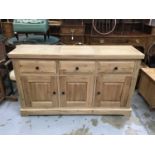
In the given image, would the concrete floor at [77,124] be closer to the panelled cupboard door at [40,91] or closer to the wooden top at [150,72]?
the panelled cupboard door at [40,91]

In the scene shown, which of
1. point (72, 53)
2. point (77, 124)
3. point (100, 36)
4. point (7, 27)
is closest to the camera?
point (72, 53)

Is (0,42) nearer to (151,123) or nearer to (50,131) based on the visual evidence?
(50,131)

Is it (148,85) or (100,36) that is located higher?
(100,36)

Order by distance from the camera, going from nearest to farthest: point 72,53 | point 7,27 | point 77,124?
point 72,53 < point 77,124 < point 7,27

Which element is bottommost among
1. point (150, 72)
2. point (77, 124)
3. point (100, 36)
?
point (77, 124)

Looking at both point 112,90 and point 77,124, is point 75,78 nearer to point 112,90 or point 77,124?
point 112,90

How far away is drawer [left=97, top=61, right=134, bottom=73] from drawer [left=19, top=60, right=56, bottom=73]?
51 centimetres

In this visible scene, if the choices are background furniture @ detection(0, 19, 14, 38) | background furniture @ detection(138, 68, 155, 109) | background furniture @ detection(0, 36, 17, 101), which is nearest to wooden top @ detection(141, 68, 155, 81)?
background furniture @ detection(138, 68, 155, 109)

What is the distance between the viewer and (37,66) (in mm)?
1674

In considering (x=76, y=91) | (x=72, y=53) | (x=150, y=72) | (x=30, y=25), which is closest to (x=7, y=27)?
(x=30, y=25)

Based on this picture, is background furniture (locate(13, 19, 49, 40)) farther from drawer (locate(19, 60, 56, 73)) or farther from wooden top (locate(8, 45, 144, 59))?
drawer (locate(19, 60, 56, 73))

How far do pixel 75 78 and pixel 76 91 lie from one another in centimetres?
18

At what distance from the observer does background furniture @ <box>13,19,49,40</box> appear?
7.36ft
